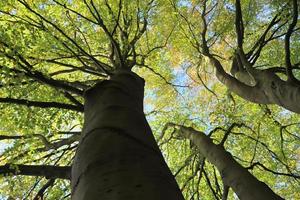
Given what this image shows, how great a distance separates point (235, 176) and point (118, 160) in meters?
2.43

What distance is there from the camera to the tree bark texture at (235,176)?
130 inches

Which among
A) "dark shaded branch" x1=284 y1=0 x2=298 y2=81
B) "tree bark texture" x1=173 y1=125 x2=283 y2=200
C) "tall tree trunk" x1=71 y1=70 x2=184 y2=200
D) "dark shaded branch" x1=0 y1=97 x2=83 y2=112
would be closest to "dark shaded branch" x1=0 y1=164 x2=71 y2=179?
"tall tree trunk" x1=71 y1=70 x2=184 y2=200

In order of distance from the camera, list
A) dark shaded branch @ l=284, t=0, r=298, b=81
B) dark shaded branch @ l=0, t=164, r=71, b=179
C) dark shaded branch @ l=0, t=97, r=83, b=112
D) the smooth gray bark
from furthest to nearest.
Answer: the smooth gray bark
dark shaded branch @ l=284, t=0, r=298, b=81
dark shaded branch @ l=0, t=97, r=83, b=112
dark shaded branch @ l=0, t=164, r=71, b=179

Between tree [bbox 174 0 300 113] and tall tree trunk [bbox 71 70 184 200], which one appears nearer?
tall tree trunk [bbox 71 70 184 200]

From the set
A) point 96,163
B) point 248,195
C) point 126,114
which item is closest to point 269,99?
point 248,195

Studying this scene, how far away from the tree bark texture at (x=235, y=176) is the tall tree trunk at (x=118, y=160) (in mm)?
1577

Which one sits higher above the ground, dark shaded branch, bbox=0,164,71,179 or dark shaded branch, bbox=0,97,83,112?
dark shaded branch, bbox=0,97,83,112

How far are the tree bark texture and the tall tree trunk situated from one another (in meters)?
1.58

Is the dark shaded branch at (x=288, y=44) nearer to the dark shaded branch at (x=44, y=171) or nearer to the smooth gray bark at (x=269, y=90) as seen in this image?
the smooth gray bark at (x=269, y=90)

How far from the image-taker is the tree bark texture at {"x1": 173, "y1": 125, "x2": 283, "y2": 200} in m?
3.31

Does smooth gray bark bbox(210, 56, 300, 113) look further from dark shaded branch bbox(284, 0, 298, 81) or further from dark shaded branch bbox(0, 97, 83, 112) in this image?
dark shaded branch bbox(0, 97, 83, 112)

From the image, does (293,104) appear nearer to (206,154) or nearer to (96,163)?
(206,154)

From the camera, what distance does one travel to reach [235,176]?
3732mm

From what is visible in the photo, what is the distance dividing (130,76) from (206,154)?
5.70 ft
